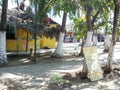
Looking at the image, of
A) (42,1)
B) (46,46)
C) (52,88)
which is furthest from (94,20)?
(46,46)

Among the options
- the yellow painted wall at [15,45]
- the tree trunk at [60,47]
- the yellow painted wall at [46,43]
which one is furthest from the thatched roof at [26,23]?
the yellow painted wall at [46,43]

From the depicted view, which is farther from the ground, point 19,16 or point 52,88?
point 19,16

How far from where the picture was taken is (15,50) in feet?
87.5

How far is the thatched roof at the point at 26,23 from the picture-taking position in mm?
21027

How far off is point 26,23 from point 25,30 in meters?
0.59

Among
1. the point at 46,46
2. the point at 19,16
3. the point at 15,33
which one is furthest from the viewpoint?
the point at 46,46

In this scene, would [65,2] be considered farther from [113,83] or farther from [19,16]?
[19,16]

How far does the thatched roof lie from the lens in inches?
828

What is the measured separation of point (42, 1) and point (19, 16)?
9256 mm

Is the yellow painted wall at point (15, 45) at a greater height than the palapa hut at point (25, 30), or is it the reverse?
the palapa hut at point (25, 30)

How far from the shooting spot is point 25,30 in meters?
21.5

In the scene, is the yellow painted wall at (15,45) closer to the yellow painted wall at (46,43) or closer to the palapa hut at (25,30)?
the palapa hut at (25,30)

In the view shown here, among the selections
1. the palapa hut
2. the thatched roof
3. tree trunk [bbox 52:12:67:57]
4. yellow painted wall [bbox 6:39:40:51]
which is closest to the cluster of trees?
tree trunk [bbox 52:12:67:57]

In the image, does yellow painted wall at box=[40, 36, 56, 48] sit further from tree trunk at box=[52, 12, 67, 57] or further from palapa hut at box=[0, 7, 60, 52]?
tree trunk at box=[52, 12, 67, 57]
